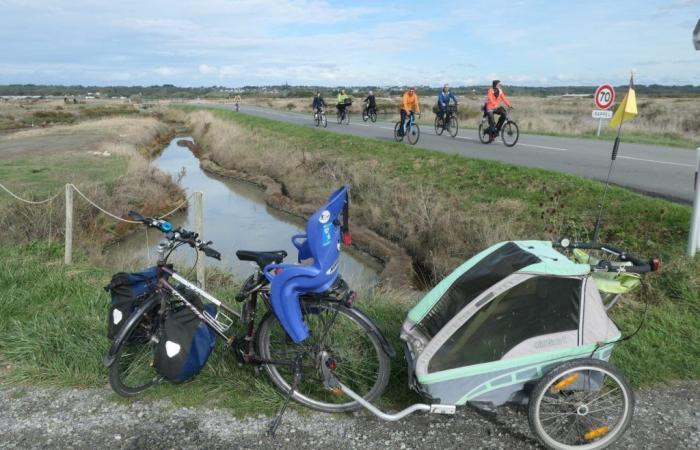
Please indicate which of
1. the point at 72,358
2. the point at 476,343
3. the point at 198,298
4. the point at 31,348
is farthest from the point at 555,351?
the point at 31,348

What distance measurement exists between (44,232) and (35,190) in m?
5.32

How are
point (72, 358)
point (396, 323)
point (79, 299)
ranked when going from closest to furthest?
point (72, 358), point (396, 323), point (79, 299)

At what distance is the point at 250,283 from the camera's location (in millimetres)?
3787

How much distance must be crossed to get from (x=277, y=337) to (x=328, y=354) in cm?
41

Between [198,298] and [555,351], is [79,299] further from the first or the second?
[555,351]

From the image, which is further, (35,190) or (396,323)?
(35,190)

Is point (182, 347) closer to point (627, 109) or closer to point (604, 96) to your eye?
point (627, 109)

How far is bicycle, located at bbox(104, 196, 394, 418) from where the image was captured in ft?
11.9

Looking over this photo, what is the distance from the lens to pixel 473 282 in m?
3.39

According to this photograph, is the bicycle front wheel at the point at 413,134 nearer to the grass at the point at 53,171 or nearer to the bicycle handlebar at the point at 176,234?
the grass at the point at 53,171

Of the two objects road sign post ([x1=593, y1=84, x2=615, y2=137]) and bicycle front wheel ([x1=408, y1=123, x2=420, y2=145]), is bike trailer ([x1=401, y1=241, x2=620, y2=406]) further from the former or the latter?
road sign post ([x1=593, y1=84, x2=615, y2=137])

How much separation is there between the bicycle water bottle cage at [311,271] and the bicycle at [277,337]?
7cm

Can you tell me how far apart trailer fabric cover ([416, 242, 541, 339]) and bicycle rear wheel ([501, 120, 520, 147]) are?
14.5 metres

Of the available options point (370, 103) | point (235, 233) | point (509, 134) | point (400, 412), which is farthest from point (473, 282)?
point (370, 103)
